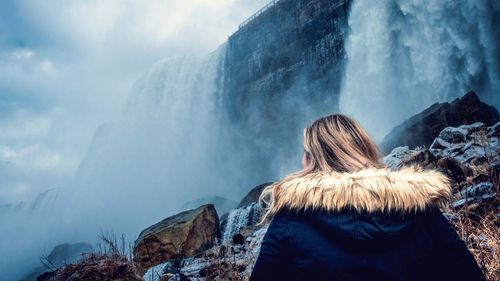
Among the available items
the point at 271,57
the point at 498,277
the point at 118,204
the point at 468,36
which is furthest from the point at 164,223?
the point at 118,204

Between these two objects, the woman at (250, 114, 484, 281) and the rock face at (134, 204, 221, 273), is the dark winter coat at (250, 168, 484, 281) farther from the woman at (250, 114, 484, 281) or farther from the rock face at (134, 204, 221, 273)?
the rock face at (134, 204, 221, 273)

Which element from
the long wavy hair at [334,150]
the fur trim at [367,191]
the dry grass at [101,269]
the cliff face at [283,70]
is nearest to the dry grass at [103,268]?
the dry grass at [101,269]

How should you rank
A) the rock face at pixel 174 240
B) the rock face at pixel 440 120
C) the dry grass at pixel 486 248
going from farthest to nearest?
the rock face at pixel 440 120 < the rock face at pixel 174 240 < the dry grass at pixel 486 248

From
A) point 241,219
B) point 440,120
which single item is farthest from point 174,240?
point 440,120

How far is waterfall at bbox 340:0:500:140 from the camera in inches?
619

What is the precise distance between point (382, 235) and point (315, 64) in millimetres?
25927

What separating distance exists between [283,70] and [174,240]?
2023 cm

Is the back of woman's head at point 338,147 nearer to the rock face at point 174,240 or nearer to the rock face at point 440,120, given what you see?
the rock face at point 174,240

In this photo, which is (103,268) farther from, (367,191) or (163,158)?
(163,158)

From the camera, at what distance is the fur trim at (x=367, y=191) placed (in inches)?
53.6

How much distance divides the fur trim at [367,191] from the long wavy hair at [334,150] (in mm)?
82

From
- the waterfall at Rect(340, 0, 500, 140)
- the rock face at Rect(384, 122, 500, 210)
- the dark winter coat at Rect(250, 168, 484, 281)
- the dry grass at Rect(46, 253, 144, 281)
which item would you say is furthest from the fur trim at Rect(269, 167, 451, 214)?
the waterfall at Rect(340, 0, 500, 140)

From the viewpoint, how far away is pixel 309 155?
1.77 metres

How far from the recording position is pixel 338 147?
1.68 metres
